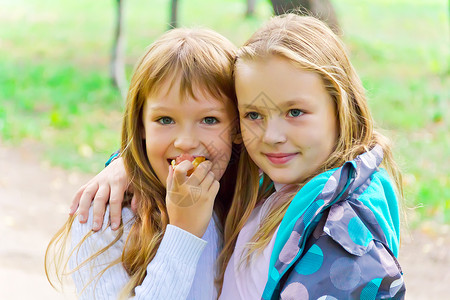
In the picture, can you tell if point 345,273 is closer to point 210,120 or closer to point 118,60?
point 210,120

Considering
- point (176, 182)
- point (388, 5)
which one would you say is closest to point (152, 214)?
point (176, 182)

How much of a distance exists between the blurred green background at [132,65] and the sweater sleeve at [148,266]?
205cm

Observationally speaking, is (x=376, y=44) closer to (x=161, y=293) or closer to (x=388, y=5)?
(x=388, y=5)

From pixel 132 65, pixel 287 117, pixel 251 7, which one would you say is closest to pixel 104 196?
pixel 287 117

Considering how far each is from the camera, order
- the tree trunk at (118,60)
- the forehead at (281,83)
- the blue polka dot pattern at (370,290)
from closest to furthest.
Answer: the blue polka dot pattern at (370,290), the forehead at (281,83), the tree trunk at (118,60)

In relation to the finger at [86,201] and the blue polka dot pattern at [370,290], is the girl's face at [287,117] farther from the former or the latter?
the finger at [86,201]

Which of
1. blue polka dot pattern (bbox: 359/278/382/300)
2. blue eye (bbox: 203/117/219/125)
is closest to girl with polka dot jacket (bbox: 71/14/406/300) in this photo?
blue polka dot pattern (bbox: 359/278/382/300)

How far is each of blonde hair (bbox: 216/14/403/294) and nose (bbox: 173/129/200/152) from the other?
0.28 meters

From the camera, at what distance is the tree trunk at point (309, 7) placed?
2.79m

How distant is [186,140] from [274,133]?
11.7 inches

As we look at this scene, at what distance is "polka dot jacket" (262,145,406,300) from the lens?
63.1 inches

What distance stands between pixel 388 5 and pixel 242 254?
1215cm

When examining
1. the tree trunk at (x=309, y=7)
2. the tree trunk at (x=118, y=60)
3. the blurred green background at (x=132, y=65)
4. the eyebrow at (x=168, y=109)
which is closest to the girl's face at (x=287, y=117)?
the eyebrow at (x=168, y=109)

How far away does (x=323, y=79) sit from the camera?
6.10 feet
